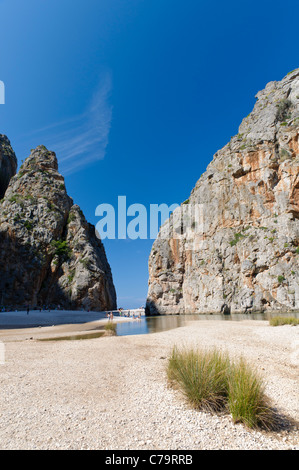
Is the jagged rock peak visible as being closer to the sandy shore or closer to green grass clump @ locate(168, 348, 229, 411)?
the sandy shore

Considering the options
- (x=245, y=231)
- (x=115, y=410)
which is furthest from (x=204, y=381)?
(x=245, y=231)

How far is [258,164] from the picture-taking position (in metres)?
56.0

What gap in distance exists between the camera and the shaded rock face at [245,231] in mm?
46312

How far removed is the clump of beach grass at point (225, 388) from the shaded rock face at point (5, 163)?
103 m

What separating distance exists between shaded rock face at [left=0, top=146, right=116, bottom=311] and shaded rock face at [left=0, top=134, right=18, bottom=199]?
51.1 ft

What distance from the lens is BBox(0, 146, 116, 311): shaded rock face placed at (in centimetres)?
6050

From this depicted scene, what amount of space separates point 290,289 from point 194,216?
3170 centimetres

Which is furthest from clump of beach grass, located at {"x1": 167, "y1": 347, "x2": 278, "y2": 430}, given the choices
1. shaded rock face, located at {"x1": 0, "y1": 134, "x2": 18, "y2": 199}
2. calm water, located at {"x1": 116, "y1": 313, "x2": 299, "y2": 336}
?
shaded rock face, located at {"x1": 0, "y1": 134, "x2": 18, "y2": 199}

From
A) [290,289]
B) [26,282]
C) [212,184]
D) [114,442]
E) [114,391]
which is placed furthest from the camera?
[212,184]

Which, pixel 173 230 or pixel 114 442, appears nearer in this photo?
pixel 114 442

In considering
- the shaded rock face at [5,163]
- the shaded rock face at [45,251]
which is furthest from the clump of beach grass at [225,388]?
the shaded rock face at [5,163]

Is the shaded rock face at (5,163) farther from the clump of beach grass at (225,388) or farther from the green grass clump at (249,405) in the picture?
the green grass clump at (249,405)
